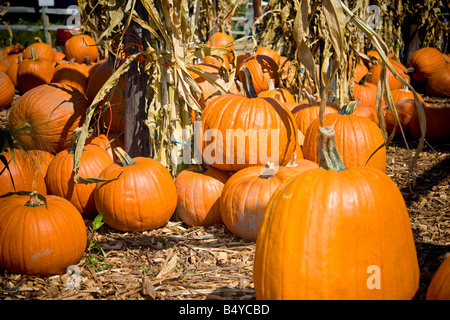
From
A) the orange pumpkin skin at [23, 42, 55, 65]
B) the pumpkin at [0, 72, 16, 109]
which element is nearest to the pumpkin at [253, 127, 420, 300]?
the pumpkin at [0, 72, 16, 109]

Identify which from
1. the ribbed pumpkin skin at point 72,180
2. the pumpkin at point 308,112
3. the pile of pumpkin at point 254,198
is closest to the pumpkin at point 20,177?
the pile of pumpkin at point 254,198

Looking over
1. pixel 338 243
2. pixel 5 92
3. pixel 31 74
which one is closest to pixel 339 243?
pixel 338 243

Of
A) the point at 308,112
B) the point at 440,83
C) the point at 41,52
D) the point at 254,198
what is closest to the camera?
the point at 254,198

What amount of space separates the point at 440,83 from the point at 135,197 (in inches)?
290

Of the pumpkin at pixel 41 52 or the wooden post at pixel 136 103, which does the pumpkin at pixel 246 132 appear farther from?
the pumpkin at pixel 41 52

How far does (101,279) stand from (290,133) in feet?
5.74

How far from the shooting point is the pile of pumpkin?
1.59 meters

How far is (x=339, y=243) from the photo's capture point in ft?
5.16

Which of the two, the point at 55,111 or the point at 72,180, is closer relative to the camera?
the point at 72,180

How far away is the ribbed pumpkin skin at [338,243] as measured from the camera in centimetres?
157

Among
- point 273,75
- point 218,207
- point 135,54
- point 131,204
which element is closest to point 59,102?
point 135,54

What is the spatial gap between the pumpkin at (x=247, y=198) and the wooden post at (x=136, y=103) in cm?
109

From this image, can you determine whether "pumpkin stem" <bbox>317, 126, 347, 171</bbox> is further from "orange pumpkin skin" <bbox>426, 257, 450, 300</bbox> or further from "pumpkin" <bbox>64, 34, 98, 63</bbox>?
"pumpkin" <bbox>64, 34, 98, 63</bbox>

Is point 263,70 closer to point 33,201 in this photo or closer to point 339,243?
point 33,201
